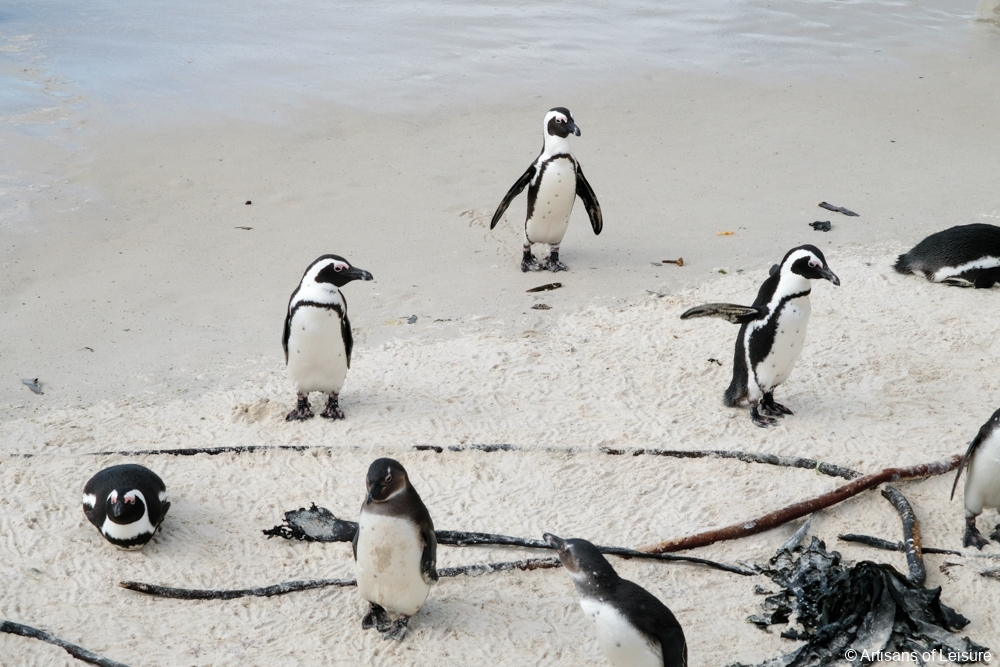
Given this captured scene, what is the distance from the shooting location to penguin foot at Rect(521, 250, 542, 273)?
6316mm

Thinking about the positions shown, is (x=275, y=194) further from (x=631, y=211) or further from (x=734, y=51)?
(x=734, y=51)

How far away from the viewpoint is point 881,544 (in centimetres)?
369

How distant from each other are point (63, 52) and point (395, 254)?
17.9 feet

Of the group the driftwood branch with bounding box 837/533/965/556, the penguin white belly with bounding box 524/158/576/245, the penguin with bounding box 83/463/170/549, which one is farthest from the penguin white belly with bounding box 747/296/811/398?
the penguin with bounding box 83/463/170/549

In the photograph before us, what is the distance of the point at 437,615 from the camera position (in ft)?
11.4

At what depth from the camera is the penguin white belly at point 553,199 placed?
6.28m

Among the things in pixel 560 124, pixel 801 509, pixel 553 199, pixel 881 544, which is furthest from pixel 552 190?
pixel 881 544

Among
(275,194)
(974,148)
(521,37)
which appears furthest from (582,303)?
(521,37)

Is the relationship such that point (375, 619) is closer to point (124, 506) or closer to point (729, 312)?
point (124, 506)

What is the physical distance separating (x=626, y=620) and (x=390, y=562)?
31.3 inches

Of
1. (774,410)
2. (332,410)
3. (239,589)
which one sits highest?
(774,410)

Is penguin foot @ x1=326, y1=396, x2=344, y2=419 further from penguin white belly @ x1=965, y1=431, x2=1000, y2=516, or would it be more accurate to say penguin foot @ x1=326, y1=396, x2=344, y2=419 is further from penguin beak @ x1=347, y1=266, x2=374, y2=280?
penguin white belly @ x1=965, y1=431, x2=1000, y2=516

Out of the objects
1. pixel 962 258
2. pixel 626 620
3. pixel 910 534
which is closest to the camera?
pixel 626 620

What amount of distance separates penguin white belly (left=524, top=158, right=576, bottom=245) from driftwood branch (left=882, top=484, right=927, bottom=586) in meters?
2.88
